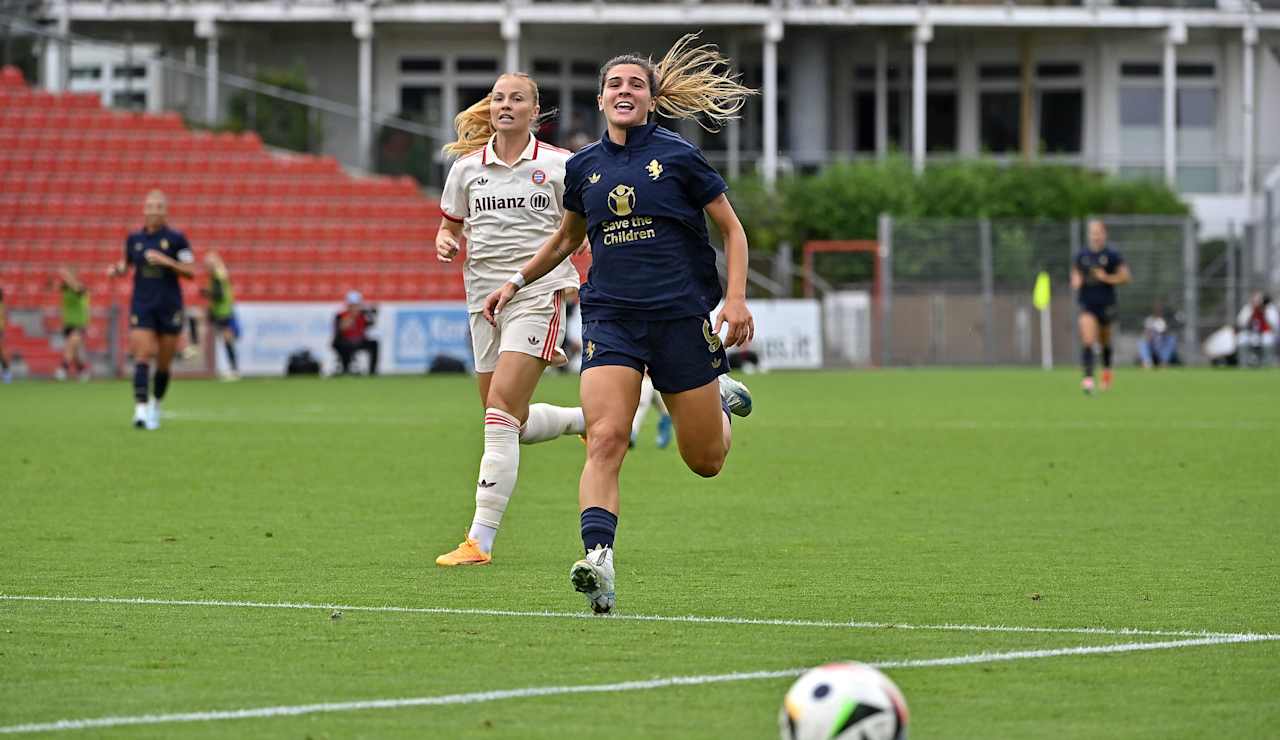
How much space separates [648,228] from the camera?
789 centimetres

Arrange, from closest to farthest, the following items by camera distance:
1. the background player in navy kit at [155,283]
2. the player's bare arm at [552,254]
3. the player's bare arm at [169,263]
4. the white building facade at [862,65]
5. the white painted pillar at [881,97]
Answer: the player's bare arm at [552,254], the player's bare arm at [169,263], the background player in navy kit at [155,283], the white building facade at [862,65], the white painted pillar at [881,97]

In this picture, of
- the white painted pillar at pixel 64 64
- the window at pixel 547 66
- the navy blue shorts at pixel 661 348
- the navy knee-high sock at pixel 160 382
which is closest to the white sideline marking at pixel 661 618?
the navy blue shorts at pixel 661 348

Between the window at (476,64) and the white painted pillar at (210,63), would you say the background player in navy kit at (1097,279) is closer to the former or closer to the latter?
the white painted pillar at (210,63)

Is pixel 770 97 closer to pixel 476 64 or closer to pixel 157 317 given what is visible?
pixel 476 64

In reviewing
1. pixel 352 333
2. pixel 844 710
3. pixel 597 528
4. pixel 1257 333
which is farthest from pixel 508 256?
pixel 1257 333

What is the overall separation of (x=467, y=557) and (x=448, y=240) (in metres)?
1.50

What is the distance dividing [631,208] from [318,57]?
45.5 metres

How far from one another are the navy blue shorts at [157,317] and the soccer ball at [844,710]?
14506 mm

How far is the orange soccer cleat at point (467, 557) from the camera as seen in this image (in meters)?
9.46

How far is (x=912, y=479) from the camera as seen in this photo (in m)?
14.4

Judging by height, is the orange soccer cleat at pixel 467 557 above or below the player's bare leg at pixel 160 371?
below

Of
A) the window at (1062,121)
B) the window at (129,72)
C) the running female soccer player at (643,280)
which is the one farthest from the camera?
the window at (1062,121)

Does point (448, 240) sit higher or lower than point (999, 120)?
lower

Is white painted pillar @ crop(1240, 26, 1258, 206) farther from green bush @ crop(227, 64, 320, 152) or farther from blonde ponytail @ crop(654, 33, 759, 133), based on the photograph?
blonde ponytail @ crop(654, 33, 759, 133)
